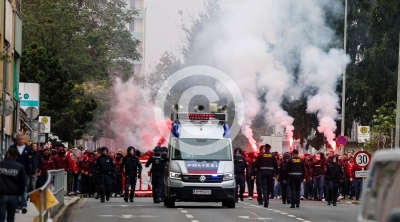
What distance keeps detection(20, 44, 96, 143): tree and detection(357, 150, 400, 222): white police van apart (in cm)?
4508

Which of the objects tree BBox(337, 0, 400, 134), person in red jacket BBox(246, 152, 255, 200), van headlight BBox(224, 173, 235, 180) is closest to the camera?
van headlight BBox(224, 173, 235, 180)

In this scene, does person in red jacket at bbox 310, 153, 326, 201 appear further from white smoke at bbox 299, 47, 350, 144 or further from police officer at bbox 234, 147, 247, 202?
white smoke at bbox 299, 47, 350, 144

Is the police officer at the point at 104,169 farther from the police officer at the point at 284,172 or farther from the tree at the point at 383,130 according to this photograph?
the tree at the point at 383,130

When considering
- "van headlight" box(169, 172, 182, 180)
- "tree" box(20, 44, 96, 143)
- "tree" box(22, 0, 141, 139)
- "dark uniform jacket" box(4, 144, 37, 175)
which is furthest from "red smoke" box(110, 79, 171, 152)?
"dark uniform jacket" box(4, 144, 37, 175)

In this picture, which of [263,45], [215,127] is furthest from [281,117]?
[215,127]

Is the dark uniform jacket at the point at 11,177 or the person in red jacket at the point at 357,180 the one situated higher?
the dark uniform jacket at the point at 11,177

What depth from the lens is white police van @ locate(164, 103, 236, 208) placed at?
1212 inches

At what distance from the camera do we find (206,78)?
85.2 metres

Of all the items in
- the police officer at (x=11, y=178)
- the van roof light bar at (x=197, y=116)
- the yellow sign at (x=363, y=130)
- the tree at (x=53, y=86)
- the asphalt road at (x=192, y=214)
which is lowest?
the asphalt road at (x=192, y=214)

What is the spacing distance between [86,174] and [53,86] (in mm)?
14579

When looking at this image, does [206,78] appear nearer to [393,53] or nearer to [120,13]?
[120,13]

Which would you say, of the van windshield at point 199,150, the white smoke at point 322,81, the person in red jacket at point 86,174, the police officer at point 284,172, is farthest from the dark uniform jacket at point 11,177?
the white smoke at point 322,81

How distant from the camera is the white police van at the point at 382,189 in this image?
9.35 meters

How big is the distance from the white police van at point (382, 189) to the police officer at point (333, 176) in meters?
27.6
